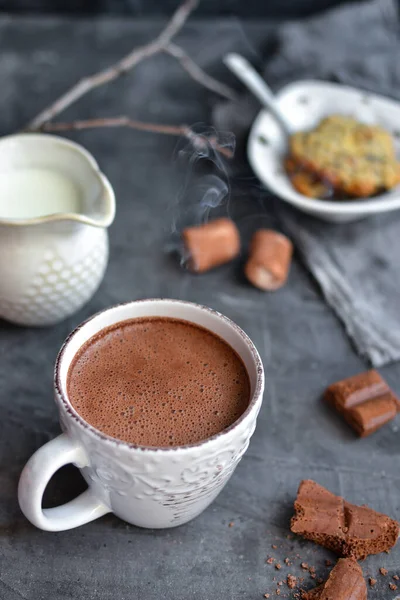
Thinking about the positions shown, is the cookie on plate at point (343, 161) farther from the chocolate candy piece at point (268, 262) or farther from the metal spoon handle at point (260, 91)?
the chocolate candy piece at point (268, 262)

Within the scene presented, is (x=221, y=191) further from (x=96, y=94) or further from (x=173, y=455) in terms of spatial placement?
(x=173, y=455)

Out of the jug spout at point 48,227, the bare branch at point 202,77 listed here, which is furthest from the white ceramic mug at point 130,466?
the bare branch at point 202,77

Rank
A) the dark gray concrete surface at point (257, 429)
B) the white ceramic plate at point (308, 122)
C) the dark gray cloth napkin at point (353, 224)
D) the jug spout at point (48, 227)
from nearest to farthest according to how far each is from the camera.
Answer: the dark gray concrete surface at point (257, 429)
the jug spout at point (48, 227)
the dark gray cloth napkin at point (353, 224)
the white ceramic plate at point (308, 122)

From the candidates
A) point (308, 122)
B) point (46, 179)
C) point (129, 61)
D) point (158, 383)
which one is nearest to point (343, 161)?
point (308, 122)

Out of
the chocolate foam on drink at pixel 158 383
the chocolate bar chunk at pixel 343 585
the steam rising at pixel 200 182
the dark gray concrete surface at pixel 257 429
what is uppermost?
the chocolate foam on drink at pixel 158 383

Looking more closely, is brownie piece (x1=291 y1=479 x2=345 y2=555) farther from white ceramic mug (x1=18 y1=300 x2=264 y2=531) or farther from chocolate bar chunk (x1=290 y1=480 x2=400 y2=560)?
white ceramic mug (x1=18 y1=300 x2=264 y2=531)

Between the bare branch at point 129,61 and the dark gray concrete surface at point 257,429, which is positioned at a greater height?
the bare branch at point 129,61

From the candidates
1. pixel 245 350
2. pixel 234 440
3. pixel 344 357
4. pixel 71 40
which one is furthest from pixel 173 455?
pixel 71 40

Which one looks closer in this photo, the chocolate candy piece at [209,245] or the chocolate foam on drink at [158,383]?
the chocolate foam on drink at [158,383]
